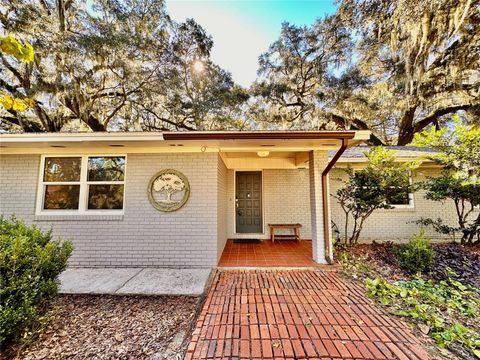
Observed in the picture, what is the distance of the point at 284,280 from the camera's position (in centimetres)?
359

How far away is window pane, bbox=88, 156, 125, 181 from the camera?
4539 mm

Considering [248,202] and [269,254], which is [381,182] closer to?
[269,254]

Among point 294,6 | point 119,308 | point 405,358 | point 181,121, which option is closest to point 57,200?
point 119,308

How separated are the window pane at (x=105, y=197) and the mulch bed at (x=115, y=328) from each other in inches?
73.7

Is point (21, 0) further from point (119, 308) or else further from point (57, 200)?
point (119, 308)

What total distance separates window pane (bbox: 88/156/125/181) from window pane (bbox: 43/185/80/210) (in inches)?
17.4

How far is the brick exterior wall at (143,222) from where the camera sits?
4.27m

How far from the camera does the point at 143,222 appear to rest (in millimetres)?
4340

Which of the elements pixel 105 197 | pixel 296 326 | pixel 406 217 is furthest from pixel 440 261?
pixel 105 197

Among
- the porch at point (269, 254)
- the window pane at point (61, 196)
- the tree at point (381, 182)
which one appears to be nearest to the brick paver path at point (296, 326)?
the porch at point (269, 254)

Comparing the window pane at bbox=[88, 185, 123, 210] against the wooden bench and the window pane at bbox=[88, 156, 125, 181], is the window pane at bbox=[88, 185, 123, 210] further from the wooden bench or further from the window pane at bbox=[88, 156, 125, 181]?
the wooden bench

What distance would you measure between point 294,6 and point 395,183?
7.27 m

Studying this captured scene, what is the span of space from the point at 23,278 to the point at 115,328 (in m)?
1.08

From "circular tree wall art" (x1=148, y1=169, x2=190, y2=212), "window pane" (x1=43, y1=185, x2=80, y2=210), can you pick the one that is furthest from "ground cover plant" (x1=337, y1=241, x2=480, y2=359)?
"window pane" (x1=43, y1=185, x2=80, y2=210)
